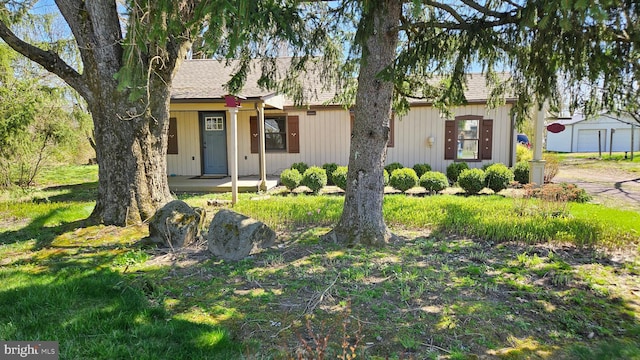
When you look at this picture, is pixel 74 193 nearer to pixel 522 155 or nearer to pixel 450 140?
pixel 450 140

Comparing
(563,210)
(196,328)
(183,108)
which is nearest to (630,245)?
(563,210)

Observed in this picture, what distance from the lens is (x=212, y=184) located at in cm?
1130

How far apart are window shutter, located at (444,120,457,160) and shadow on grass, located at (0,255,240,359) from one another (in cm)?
1110

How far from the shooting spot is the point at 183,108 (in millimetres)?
11047

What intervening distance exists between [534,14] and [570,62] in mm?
1462

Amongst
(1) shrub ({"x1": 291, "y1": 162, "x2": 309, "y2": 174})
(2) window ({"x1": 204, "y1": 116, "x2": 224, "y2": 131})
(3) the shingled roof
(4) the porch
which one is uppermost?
(3) the shingled roof

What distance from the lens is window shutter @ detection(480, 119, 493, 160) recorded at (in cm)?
1260

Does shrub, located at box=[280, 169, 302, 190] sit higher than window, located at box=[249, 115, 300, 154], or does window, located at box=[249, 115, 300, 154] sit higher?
window, located at box=[249, 115, 300, 154]

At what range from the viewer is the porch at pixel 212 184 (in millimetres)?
10992

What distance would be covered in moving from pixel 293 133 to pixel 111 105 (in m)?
7.92

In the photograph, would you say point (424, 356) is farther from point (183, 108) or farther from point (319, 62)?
point (183, 108)

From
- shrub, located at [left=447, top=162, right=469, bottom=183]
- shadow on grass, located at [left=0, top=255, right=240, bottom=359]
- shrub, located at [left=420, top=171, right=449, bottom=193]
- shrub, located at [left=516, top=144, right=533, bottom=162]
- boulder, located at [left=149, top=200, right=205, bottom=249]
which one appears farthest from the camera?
shrub, located at [left=516, top=144, right=533, bottom=162]

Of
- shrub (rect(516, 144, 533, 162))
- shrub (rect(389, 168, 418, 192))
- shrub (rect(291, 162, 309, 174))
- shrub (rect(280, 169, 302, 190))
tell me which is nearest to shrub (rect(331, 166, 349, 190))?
shrub (rect(280, 169, 302, 190))

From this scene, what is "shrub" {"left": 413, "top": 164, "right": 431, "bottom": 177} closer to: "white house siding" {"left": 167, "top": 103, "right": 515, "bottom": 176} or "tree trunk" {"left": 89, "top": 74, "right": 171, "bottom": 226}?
"white house siding" {"left": 167, "top": 103, "right": 515, "bottom": 176}
